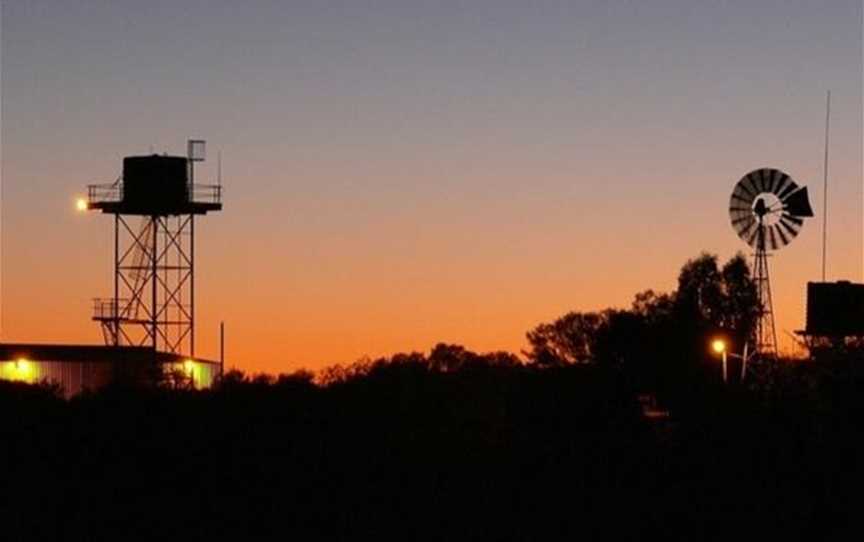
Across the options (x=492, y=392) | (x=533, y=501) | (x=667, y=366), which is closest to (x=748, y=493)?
(x=533, y=501)

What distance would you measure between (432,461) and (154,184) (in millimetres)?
32662

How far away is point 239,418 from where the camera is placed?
51.4m

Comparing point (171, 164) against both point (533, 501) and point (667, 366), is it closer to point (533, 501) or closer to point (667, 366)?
point (667, 366)

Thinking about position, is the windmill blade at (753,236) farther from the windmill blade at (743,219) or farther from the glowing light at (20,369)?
the glowing light at (20,369)

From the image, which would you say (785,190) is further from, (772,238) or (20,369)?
(20,369)

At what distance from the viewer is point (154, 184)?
7944 cm

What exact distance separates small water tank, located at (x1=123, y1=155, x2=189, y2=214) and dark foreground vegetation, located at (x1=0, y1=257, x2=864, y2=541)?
19.6 metres

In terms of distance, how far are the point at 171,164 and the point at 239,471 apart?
114 ft

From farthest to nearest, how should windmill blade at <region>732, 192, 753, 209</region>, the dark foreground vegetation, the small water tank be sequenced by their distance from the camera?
the small water tank < windmill blade at <region>732, 192, 753, 209</region> < the dark foreground vegetation

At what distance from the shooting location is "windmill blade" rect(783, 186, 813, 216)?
75.6 metres

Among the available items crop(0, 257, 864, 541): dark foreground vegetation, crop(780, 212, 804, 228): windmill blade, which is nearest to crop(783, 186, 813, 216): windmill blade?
crop(780, 212, 804, 228): windmill blade

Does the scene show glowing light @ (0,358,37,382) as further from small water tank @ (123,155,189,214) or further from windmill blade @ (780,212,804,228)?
windmill blade @ (780,212,804,228)

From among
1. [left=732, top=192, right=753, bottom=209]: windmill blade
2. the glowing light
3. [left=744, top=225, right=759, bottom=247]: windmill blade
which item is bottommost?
the glowing light

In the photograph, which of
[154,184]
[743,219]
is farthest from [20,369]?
[743,219]
